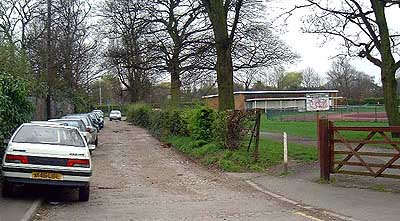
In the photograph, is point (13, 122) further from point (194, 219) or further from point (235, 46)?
point (235, 46)

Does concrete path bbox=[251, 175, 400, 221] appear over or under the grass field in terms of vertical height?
under

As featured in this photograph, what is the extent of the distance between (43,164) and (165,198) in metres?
2.75

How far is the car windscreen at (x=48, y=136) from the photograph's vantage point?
11.1 m

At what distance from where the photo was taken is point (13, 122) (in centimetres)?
1451

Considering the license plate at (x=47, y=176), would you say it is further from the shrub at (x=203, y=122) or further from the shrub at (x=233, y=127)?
the shrub at (x=203, y=122)

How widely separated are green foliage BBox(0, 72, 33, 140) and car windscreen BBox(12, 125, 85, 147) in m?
1.11

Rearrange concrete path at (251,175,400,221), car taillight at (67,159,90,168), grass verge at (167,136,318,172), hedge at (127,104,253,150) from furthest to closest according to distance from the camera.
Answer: hedge at (127,104,253,150) → grass verge at (167,136,318,172) → car taillight at (67,159,90,168) → concrete path at (251,175,400,221)

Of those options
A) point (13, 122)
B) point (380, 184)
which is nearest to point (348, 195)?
point (380, 184)

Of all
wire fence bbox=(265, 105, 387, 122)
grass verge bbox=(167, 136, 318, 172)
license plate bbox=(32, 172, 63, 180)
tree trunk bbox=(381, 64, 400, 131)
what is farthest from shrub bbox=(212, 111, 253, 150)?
wire fence bbox=(265, 105, 387, 122)

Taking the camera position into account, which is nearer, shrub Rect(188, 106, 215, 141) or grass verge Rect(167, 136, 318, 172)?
grass verge Rect(167, 136, 318, 172)

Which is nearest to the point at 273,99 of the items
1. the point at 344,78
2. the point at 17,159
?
the point at 344,78

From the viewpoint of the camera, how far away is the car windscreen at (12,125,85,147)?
11121 mm

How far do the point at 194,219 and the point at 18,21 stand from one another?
122 ft

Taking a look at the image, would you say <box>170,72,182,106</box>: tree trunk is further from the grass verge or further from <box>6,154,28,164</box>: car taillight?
<box>6,154,28,164</box>: car taillight
